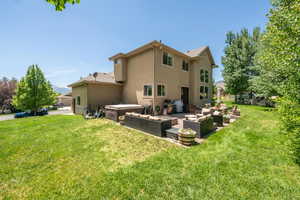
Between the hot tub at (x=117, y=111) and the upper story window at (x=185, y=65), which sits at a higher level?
the upper story window at (x=185, y=65)

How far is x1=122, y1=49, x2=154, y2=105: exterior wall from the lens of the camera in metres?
10.4

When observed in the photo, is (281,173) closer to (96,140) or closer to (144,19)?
(96,140)

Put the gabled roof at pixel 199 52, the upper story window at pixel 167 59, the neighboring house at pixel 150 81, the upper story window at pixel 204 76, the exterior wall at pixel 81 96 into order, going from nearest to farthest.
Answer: the neighboring house at pixel 150 81
the upper story window at pixel 167 59
the exterior wall at pixel 81 96
the gabled roof at pixel 199 52
the upper story window at pixel 204 76

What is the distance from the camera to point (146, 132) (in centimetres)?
614

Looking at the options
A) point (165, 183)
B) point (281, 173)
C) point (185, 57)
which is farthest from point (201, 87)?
Answer: point (165, 183)

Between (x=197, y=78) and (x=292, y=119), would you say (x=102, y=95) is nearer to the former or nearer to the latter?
(x=197, y=78)

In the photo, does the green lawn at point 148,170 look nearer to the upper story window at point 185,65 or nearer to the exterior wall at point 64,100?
the upper story window at point 185,65

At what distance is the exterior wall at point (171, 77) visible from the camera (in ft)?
33.9

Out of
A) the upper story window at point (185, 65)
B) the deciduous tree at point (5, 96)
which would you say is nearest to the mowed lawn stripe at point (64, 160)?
the upper story window at point (185, 65)

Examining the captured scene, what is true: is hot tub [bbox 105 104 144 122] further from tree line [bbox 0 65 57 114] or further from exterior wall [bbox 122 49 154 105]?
tree line [bbox 0 65 57 114]

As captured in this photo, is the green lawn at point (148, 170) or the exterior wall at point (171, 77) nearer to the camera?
the green lawn at point (148, 170)

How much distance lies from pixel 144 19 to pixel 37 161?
12668 mm

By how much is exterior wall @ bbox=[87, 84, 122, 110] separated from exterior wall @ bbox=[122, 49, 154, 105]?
79 centimetres

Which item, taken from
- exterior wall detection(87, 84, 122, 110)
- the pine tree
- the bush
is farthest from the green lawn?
the pine tree
